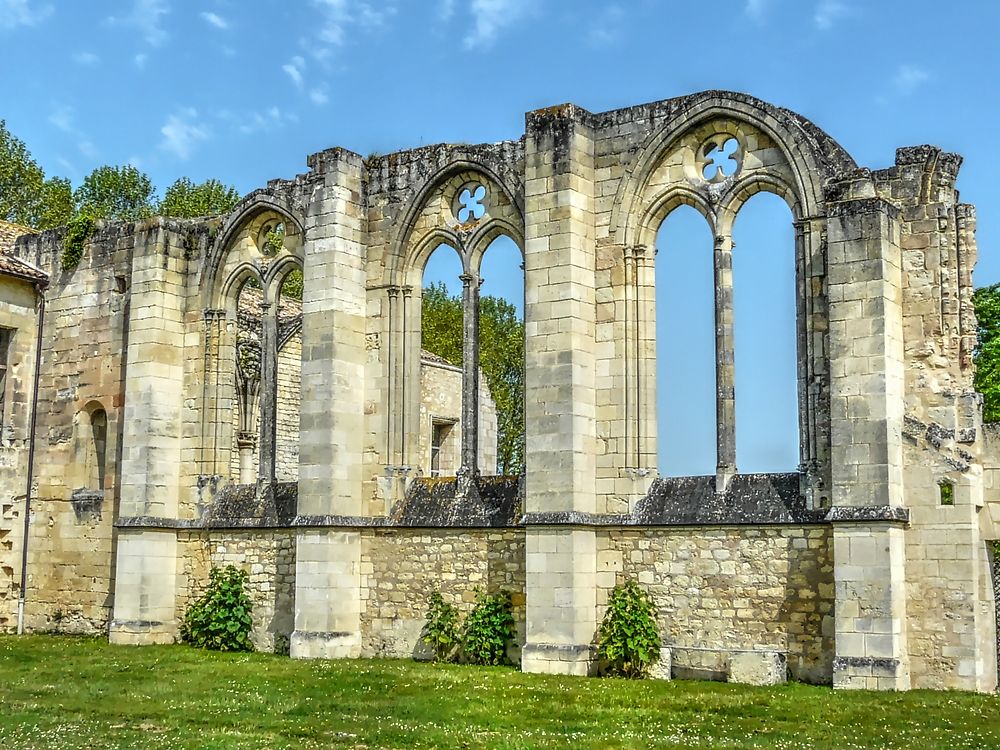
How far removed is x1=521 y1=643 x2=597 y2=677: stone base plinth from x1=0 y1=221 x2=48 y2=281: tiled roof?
10.4 metres

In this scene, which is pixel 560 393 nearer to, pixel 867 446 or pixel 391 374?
pixel 391 374

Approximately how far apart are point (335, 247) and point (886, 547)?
7768mm

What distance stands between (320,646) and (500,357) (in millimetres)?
23226

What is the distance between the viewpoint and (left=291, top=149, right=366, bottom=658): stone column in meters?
15.5

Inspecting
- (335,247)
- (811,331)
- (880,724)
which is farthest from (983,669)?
(335,247)

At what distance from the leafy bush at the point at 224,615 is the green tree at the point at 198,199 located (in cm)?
1706

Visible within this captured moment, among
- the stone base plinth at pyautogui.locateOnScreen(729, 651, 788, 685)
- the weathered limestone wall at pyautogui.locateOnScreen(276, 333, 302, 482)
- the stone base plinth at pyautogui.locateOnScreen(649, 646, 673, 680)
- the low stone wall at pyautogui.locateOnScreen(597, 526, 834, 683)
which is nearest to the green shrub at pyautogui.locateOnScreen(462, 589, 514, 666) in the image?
the low stone wall at pyautogui.locateOnScreen(597, 526, 834, 683)

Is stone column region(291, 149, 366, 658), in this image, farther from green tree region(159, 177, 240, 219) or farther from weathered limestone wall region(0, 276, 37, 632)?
green tree region(159, 177, 240, 219)

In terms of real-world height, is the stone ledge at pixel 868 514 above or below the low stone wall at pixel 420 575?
above

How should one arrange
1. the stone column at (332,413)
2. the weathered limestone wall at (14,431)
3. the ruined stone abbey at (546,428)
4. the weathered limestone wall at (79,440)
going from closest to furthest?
the ruined stone abbey at (546,428) → the stone column at (332,413) → the weathered limestone wall at (79,440) → the weathered limestone wall at (14,431)

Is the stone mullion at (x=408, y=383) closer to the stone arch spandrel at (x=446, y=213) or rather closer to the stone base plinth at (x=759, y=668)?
the stone arch spandrel at (x=446, y=213)

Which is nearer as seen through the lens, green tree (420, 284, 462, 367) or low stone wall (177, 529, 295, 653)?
low stone wall (177, 529, 295, 653)

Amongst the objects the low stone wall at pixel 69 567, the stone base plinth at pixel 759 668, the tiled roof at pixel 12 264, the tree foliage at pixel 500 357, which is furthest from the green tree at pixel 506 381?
the stone base plinth at pixel 759 668

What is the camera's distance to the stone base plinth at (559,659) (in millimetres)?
13766
